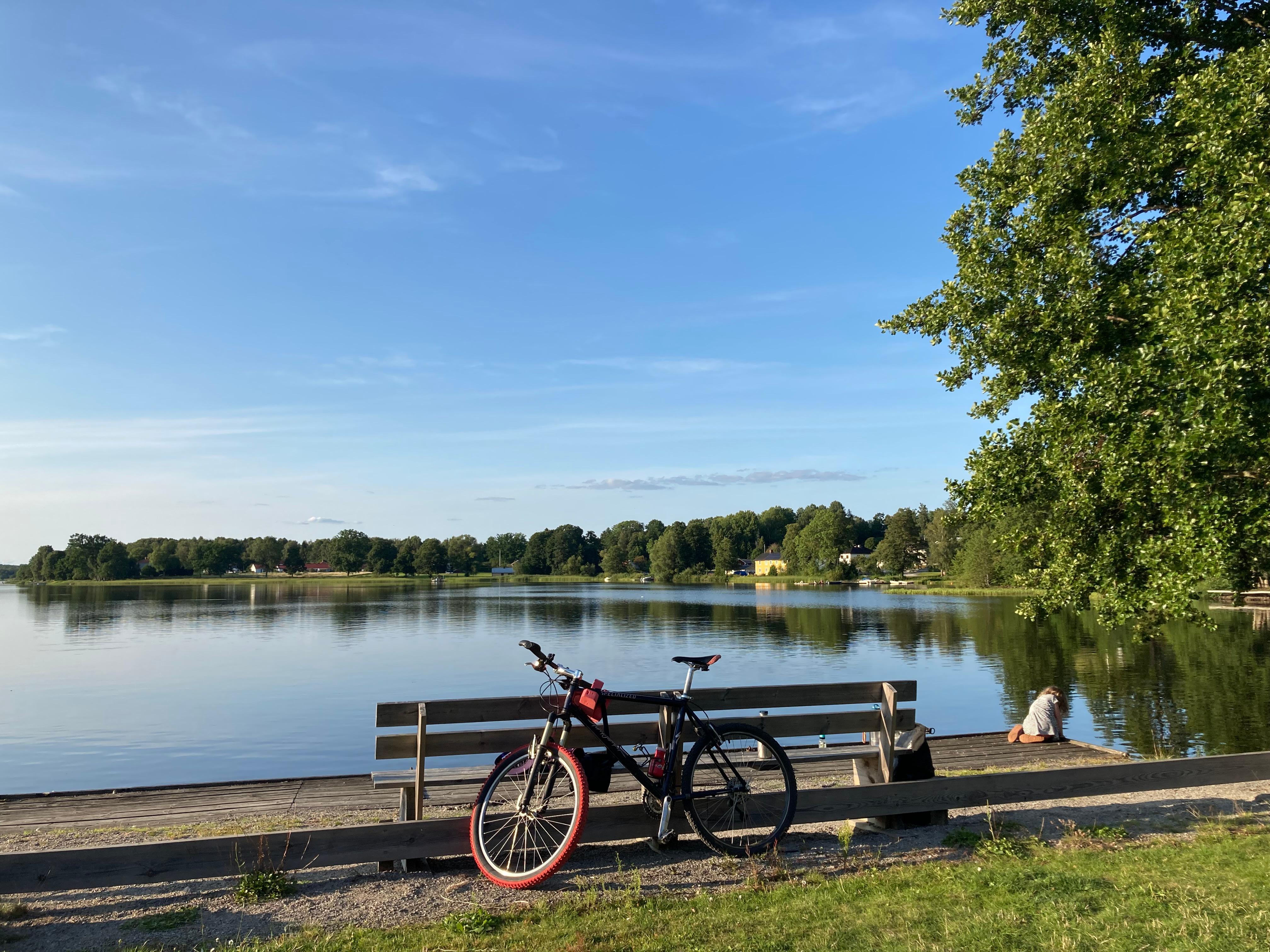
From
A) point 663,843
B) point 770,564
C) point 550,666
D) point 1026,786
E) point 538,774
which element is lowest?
point 770,564

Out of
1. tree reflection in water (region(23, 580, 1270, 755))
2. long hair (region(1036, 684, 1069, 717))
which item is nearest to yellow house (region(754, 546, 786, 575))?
tree reflection in water (region(23, 580, 1270, 755))

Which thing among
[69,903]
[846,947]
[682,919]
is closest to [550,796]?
[682,919]

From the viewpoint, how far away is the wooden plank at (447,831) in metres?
4.95

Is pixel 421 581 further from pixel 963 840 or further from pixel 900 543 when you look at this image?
pixel 963 840

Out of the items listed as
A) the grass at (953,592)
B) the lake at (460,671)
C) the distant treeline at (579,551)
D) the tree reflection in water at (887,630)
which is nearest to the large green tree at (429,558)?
the distant treeline at (579,551)

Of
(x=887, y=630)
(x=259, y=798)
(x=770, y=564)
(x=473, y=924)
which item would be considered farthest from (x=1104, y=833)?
(x=770, y=564)

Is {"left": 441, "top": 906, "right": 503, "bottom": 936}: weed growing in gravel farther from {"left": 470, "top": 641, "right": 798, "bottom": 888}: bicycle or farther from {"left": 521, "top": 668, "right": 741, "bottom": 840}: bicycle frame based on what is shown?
{"left": 521, "top": 668, "right": 741, "bottom": 840}: bicycle frame

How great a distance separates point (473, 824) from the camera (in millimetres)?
5504

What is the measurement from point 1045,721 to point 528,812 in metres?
10.6

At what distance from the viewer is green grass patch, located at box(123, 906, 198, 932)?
15.8ft

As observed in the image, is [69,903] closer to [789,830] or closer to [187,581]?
[789,830]

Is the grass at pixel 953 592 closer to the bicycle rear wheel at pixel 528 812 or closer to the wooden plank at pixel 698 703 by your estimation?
the wooden plank at pixel 698 703

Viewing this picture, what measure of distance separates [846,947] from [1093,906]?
1.62m

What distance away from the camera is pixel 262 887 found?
523 centimetres
